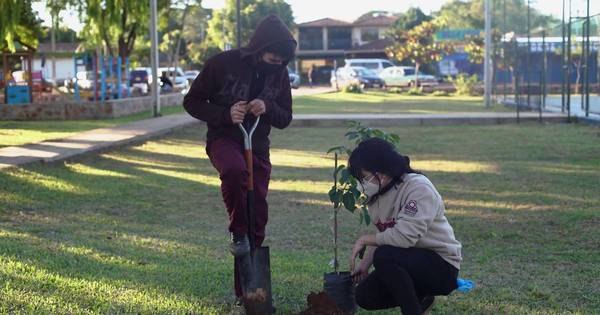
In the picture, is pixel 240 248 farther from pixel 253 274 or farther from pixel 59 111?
pixel 59 111

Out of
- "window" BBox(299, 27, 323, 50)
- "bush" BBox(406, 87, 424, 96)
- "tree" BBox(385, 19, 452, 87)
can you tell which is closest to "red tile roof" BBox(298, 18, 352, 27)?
"window" BBox(299, 27, 323, 50)

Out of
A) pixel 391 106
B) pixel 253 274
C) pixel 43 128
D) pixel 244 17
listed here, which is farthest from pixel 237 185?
pixel 244 17

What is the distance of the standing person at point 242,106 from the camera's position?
472 cm

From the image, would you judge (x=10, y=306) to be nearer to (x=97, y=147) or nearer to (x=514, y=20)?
(x=97, y=147)

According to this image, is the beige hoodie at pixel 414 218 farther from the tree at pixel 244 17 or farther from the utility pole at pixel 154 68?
the tree at pixel 244 17

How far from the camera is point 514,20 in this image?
107 ft

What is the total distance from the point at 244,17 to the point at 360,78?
69.4 ft

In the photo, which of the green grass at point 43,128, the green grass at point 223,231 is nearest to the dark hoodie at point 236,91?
the green grass at point 223,231

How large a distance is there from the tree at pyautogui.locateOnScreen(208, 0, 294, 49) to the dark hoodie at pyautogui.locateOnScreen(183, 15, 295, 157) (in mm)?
63417

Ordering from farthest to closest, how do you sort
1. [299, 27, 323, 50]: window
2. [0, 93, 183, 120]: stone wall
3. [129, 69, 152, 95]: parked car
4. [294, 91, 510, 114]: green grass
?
1. [299, 27, 323, 50]: window
2. [129, 69, 152, 95]: parked car
3. [294, 91, 510, 114]: green grass
4. [0, 93, 183, 120]: stone wall

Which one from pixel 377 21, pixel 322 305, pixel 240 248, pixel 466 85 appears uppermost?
pixel 377 21

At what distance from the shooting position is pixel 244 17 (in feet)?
231

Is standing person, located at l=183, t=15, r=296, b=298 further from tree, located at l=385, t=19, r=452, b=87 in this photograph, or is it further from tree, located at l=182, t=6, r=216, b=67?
tree, located at l=182, t=6, r=216, b=67

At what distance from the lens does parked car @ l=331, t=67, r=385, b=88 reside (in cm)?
5154
